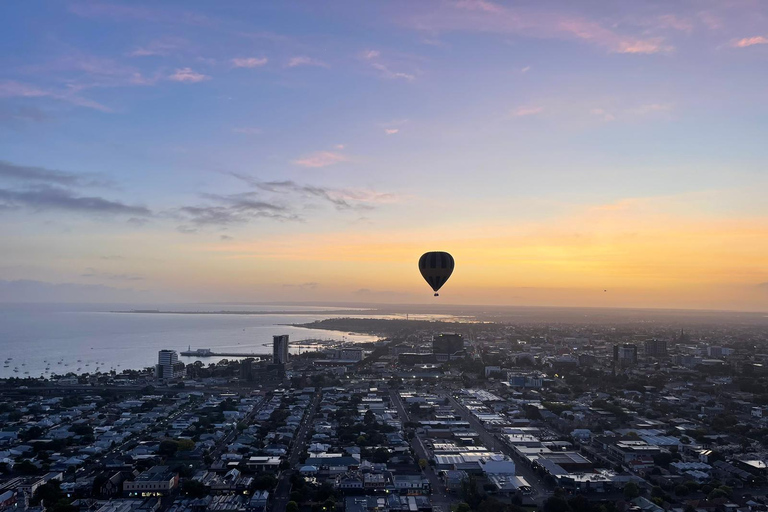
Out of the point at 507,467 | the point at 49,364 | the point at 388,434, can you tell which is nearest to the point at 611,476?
the point at 507,467

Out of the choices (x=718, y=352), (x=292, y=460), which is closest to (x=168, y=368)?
(x=292, y=460)

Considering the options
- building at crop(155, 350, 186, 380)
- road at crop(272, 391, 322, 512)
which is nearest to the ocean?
building at crop(155, 350, 186, 380)

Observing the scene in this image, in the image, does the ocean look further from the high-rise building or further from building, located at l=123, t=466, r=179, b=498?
building, located at l=123, t=466, r=179, b=498

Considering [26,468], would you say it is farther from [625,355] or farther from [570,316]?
[570,316]

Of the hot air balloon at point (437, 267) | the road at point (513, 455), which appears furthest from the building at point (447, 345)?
the hot air balloon at point (437, 267)

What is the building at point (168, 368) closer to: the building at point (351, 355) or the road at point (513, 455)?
the building at point (351, 355)

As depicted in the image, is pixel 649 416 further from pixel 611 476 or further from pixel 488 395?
pixel 611 476
